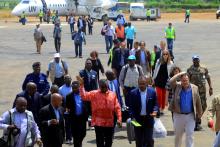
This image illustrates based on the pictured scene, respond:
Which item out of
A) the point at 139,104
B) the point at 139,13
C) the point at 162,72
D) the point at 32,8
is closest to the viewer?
the point at 139,104

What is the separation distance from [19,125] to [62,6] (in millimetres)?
62007

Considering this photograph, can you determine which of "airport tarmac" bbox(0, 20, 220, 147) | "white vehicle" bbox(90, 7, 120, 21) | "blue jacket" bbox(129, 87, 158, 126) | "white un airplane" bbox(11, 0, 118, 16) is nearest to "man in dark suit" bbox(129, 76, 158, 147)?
"blue jacket" bbox(129, 87, 158, 126)

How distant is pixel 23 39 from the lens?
134 ft

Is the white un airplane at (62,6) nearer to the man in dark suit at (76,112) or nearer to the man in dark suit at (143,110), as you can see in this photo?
the man in dark suit at (76,112)

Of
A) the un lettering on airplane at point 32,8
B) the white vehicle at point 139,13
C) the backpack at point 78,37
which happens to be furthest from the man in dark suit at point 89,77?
the un lettering on airplane at point 32,8

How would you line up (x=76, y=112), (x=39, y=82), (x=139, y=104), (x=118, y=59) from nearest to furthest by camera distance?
(x=139, y=104), (x=76, y=112), (x=39, y=82), (x=118, y=59)

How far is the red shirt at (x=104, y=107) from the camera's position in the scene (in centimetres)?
1056

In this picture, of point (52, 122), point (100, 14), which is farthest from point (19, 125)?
point (100, 14)

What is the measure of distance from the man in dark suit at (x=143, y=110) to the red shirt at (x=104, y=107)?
1.18 feet

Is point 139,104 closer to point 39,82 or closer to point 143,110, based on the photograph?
point 143,110

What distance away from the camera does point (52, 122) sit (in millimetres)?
10031

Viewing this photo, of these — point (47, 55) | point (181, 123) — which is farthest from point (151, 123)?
point (47, 55)

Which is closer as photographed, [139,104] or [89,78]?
[139,104]

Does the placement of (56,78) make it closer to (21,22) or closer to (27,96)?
(27,96)
